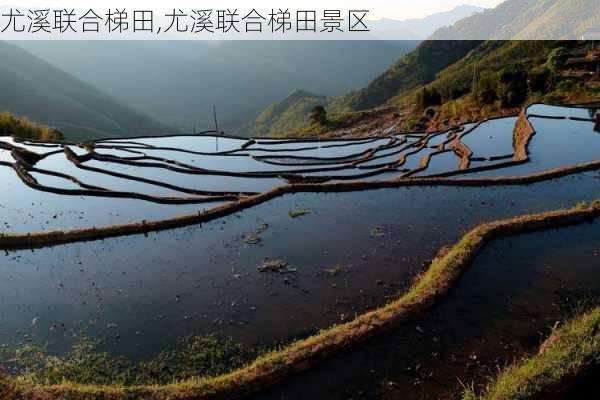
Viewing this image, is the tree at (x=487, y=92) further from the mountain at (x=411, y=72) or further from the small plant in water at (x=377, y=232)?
the mountain at (x=411, y=72)

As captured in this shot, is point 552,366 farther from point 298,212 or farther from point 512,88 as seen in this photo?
point 512,88

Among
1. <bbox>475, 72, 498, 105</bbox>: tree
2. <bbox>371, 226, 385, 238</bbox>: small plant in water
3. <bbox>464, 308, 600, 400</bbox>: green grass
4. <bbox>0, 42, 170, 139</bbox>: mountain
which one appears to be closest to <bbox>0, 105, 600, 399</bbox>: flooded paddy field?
<bbox>371, 226, 385, 238</bbox>: small plant in water

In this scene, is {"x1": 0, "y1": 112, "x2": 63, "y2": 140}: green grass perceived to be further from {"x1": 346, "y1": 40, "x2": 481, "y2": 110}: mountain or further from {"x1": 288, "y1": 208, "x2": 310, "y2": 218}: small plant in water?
{"x1": 346, "y1": 40, "x2": 481, "y2": 110}: mountain

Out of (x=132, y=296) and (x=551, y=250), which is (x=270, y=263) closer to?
(x=132, y=296)

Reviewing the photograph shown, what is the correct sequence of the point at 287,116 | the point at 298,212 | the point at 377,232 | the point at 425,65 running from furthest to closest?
the point at 287,116 → the point at 425,65 → the point at 298,212 → the point at 377,232

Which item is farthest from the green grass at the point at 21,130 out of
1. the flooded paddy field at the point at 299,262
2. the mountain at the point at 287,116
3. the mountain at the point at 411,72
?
the mountain at the point at 287,116

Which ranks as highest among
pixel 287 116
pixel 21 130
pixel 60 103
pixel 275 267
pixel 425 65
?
pixel 425 65

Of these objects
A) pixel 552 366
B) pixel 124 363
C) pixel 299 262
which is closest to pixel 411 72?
pixel 299 262

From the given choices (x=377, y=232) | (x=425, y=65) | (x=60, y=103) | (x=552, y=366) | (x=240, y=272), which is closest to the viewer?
(x=552, y=366)
